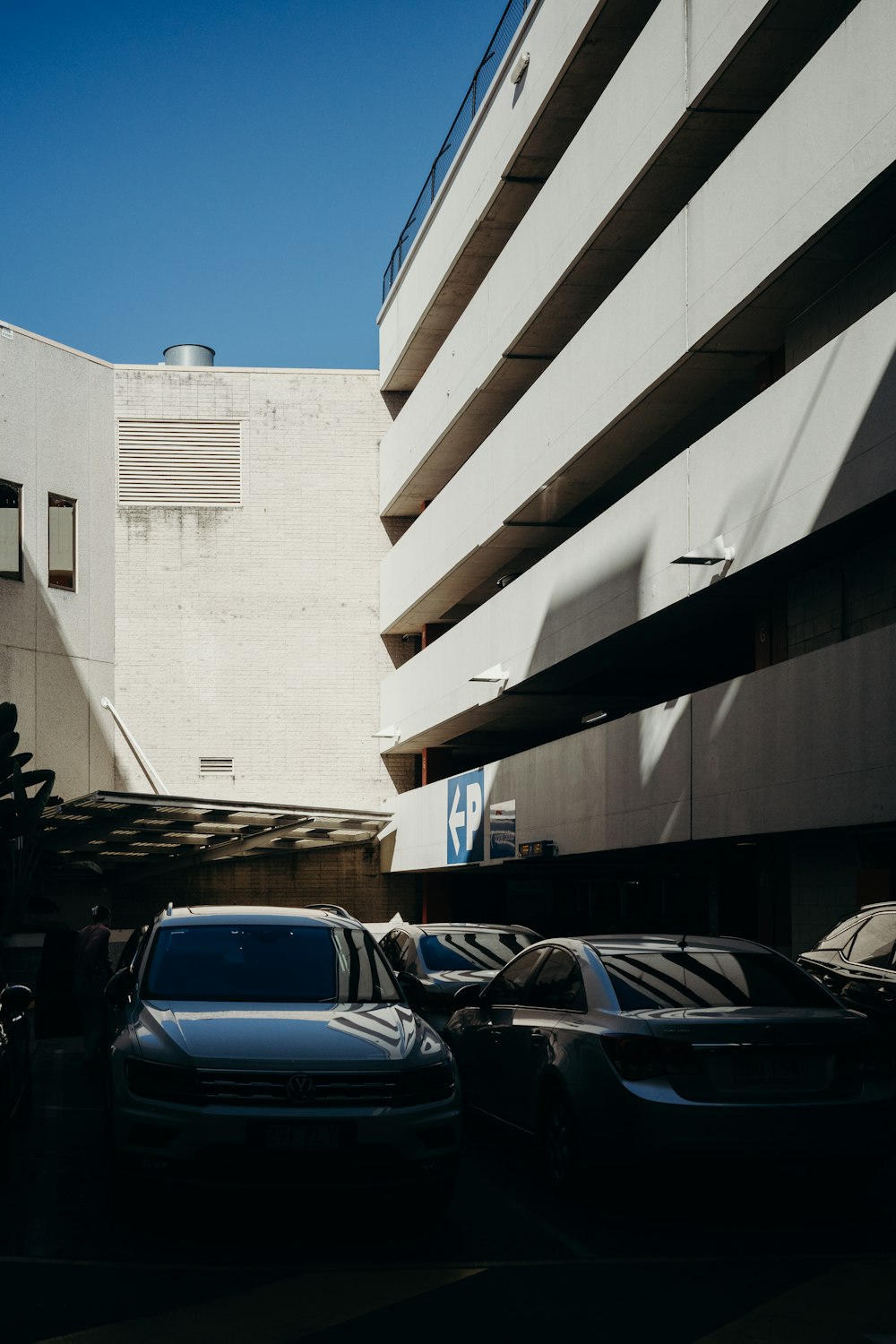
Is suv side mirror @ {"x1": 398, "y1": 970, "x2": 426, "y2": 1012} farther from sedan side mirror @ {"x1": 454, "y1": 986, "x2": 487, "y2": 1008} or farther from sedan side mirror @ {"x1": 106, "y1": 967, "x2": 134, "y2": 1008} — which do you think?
sedan side mirror @ {"x1": 106, "y1": 967, "x2": 134, "y2": 1008}

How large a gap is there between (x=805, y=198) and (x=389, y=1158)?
11765mm

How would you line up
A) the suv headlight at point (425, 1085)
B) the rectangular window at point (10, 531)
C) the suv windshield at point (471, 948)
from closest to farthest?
the suv headlight at point (425, 1085) → the suv windshield at point (471, 948) → the rectangular window at point (10, 531)

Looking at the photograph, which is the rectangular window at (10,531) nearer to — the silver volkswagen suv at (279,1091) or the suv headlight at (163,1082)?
the silver volkswagen suv at (279,1091)

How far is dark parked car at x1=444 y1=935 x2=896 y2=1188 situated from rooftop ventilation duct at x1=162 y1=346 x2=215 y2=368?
3231 centimetres

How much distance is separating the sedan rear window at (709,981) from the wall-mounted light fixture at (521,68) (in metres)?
19.8

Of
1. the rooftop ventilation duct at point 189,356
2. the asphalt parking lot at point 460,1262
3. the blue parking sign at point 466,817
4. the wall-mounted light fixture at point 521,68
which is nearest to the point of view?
the asphalt parking lot at point 460,1262

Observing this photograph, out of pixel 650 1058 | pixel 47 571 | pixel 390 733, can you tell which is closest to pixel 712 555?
pixel 650 1058

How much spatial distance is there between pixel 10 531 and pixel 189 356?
7741 mm

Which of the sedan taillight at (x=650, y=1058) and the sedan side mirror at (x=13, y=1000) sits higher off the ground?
the sedan side mirror at (x=13, y=1000)

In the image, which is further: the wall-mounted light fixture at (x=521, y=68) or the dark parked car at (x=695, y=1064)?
the wall-mounted light fixture at (x=521, y=68)

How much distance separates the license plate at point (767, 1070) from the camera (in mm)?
7500

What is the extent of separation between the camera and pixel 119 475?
3647 centimetres

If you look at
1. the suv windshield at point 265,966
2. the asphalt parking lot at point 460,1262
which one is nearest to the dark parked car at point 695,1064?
the asphalt parking lot at point 460,1262

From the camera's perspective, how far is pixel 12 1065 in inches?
353
